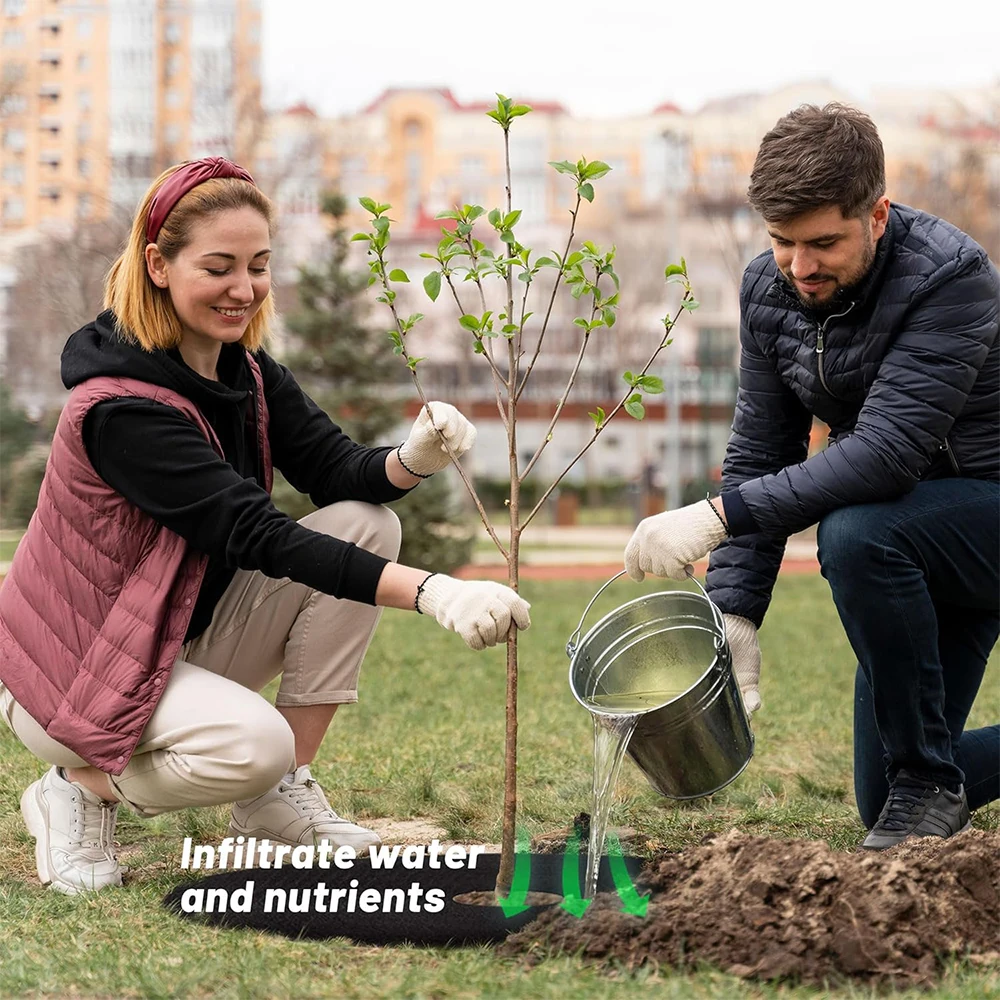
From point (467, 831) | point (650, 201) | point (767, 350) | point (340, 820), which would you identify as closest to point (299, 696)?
point (340, 820)

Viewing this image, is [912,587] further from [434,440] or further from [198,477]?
[198,477]

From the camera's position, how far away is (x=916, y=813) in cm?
300

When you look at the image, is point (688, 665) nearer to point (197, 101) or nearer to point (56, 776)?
point (56, 776)

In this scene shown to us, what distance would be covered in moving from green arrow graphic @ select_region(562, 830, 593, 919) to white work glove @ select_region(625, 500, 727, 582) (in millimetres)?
652

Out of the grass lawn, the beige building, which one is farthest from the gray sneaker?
the beige building

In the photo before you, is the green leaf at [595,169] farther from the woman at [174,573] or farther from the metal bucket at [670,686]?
the metal bucket at [670,686]

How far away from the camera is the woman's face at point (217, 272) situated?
9.69ft

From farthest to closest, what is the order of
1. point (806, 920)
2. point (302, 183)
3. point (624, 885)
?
point (302, 183)
point (624, 885)
point (806, 920)

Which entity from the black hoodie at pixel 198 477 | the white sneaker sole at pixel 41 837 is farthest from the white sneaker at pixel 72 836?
the black hoodie at pixel 198 477

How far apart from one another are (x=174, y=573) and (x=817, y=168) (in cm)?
155

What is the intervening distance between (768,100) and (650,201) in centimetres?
1101

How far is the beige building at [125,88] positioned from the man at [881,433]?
57.0ft

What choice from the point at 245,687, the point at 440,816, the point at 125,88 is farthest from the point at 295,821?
the point at 125,88

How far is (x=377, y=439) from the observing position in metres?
12.4
